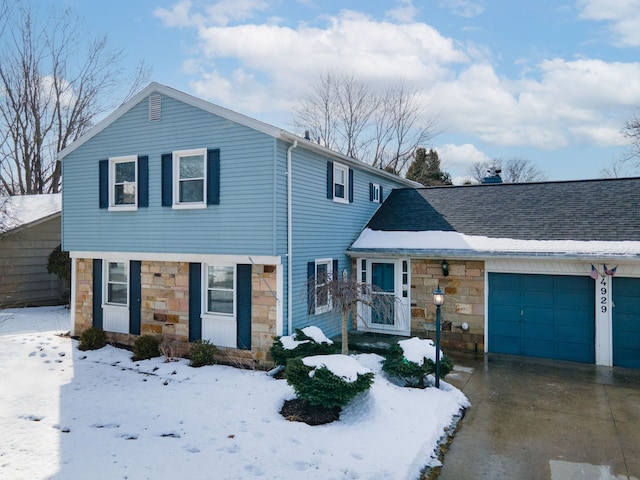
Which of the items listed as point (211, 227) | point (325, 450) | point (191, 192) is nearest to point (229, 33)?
point (191, 192)

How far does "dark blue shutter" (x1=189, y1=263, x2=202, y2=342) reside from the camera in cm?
1007

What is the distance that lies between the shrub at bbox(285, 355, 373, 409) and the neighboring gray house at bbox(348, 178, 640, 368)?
16.0 feet

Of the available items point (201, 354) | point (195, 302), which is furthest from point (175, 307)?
point (201, 354)

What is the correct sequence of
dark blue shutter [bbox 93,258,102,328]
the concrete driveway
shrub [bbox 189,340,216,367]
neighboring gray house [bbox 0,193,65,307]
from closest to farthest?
1. the concrete driveway
2. shrub [bbox 189,340,216,367]
3. dark blue shutter [bbox 93,258,102,328]
4. neighboring gray house [bbox 0,193,65,307]

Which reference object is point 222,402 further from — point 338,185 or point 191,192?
point 338,185

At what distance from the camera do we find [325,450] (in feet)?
18.1

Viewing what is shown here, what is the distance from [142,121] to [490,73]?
35.9ft

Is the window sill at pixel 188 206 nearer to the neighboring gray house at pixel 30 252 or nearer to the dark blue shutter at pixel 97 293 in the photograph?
the dark blue shutter at pixel 97 293

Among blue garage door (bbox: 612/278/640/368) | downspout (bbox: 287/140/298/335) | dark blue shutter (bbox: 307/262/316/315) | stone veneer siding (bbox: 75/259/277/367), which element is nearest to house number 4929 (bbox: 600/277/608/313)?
blue garage door (bbox: 612/278/640/368)

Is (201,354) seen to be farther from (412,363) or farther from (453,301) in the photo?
(453,301)

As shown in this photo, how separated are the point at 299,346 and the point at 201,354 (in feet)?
7.76

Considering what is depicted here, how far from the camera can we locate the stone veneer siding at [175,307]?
9266 mm

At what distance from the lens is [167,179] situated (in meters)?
10.1

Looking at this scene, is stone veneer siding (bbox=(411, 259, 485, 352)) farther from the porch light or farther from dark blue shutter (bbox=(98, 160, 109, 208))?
dark blue shutter (bbox=(98, 160, 109, 208))
